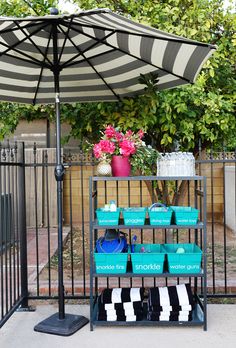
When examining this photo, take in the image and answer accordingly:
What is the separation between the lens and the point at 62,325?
3512 mm

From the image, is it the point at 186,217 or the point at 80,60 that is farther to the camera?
the point at 80,60

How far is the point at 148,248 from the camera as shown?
3.75 meters

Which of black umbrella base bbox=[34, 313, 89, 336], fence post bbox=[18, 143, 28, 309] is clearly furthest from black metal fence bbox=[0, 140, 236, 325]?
black umbrella base bbox=[34, 313, 89, 336]

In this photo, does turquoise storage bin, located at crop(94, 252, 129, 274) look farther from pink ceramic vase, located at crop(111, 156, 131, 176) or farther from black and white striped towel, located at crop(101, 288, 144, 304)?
pink ceramic vase, located at crop(111, 156, 131, 176)

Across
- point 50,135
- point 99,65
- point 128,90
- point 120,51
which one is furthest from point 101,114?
point 50,135

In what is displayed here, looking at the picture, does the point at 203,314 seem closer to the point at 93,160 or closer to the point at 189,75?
the point at 93,160

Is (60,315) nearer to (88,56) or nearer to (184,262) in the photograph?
(184,262)


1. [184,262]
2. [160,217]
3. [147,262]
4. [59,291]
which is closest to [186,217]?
[160,217]

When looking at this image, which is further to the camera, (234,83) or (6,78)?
(234,83)

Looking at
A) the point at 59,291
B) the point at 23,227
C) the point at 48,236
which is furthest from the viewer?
the point at 48,236

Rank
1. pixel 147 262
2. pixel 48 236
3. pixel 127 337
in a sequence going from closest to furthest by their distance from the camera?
pixel 127 337 < pixel 147 262 < pixel 48 236

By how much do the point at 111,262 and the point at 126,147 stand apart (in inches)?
38.3

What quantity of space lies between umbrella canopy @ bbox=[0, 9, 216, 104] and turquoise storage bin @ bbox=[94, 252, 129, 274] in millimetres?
1588

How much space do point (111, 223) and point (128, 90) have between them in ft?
4.58
